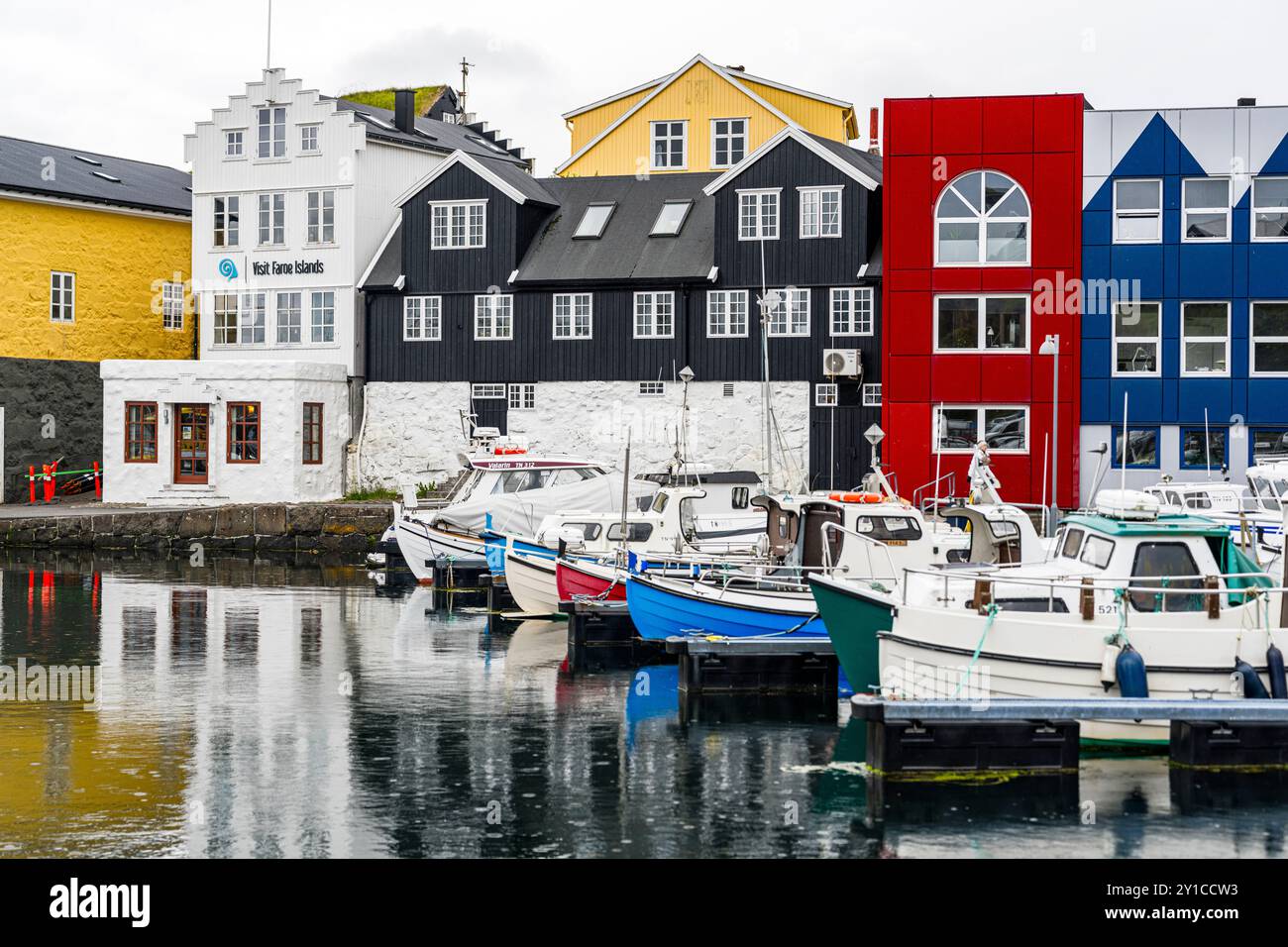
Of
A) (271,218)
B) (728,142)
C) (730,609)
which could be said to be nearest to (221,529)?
(271,218)

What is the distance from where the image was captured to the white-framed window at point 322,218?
49.9 meters

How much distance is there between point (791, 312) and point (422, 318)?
11043 millimetres

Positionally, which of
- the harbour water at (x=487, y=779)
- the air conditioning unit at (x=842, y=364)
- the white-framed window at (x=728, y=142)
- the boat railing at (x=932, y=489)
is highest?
the white-framed window at (x=728, y=142)

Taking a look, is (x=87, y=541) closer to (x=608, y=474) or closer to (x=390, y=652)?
(x=608, y=474)

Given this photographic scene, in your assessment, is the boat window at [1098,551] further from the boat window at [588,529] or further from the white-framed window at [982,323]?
the white-framed window at [982,323]

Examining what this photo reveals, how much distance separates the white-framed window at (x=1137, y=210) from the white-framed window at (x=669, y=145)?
74.4ft

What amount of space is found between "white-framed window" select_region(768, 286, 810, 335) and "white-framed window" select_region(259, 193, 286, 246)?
15.6 m

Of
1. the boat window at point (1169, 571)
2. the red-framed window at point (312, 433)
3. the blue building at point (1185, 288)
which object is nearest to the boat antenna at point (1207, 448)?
the blue building at point (1185, 288)

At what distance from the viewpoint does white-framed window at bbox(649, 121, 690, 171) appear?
195 ft

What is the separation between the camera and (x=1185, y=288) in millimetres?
38875

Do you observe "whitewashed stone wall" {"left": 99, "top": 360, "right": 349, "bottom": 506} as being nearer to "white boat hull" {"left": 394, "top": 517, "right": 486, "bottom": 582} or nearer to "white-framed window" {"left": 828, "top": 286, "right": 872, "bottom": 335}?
"white boat hull" {"left": 394, "top": 517, "right": 486, "bottom": 582}

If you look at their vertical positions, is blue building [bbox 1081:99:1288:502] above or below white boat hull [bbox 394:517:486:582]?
above

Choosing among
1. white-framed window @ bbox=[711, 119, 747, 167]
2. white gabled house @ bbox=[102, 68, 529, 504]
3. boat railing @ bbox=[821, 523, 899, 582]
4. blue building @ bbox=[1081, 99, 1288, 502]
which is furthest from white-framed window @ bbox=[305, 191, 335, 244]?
boat railing @ bbox=[821, 523, 899, 582]
